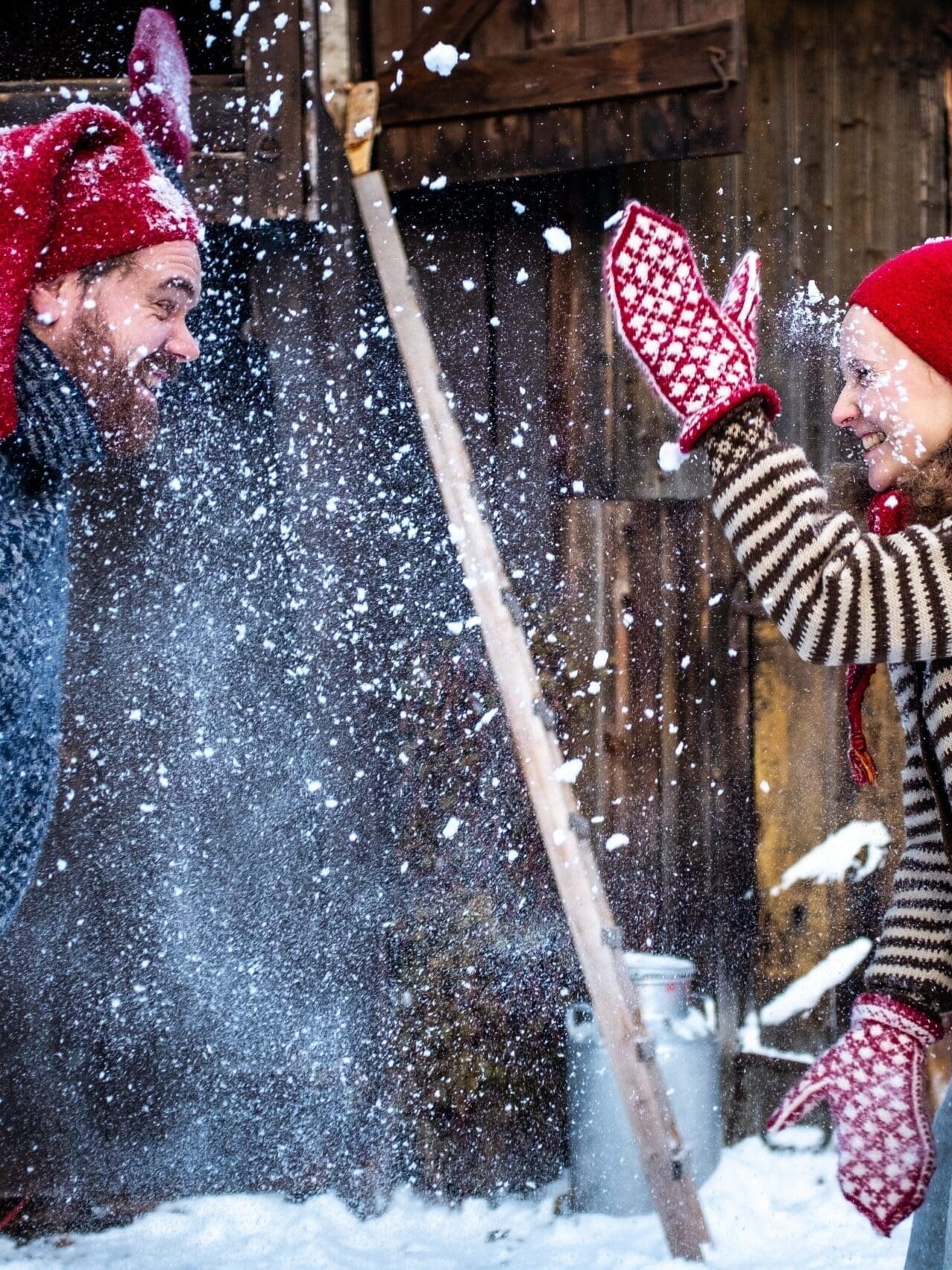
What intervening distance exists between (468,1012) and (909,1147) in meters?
1.77

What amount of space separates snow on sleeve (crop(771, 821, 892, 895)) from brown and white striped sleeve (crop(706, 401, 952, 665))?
2241 millimetres

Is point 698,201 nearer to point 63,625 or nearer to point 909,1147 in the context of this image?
point 63,625

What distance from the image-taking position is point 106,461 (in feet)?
11.8

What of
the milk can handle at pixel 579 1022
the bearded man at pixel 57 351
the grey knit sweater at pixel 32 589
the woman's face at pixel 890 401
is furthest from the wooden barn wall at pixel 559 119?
the milk can handle at pixel 579 1022

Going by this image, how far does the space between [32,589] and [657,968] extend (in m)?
2.20

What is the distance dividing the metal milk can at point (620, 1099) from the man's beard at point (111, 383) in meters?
2.07

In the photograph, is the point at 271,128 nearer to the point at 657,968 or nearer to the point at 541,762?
→ the point at 541,762

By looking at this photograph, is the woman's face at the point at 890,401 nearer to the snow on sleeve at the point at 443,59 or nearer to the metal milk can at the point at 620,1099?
the snow on sleeve at the point at 443,59

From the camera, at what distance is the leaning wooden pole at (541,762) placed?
3045 millimetres

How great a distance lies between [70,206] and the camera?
1986 mm

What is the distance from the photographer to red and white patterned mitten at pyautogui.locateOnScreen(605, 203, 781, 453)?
5.68 ft

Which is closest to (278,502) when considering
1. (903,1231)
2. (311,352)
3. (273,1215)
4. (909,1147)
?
(311,352)

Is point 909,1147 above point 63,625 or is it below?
below

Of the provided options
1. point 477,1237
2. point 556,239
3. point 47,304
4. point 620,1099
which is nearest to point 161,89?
point 47,304
